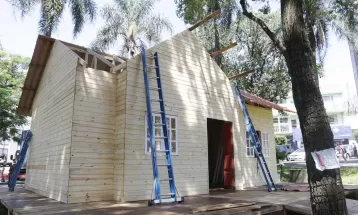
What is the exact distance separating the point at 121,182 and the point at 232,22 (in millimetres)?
15931

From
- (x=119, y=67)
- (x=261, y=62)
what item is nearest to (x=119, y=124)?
(x=119, y=67)

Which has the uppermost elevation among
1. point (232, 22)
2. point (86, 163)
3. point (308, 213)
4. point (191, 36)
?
point (232, 22)

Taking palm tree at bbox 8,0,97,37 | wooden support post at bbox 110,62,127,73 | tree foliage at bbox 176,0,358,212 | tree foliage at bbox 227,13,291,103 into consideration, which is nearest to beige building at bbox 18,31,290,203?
wooden support post at bbox 110,62,127,73

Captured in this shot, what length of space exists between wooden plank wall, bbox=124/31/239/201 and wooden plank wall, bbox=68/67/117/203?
1.97 feet

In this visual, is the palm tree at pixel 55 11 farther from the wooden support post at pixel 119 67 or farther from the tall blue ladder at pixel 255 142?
the tall blue ladder at pixel 255 142

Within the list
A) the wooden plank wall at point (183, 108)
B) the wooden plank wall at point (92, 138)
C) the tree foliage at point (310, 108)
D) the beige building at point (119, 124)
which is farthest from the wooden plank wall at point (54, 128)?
the tree foliage at point (310, 108)

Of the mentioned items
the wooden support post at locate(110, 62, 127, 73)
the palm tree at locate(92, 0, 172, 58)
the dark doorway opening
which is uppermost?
the palm tree at locate(92, 0, 172, 58)

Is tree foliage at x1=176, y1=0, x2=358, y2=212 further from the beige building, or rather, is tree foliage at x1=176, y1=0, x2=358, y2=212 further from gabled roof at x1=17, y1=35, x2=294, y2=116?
gabled roof at x1=17, y1=35, x2=294, y2=116

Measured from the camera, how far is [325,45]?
15.2 metres

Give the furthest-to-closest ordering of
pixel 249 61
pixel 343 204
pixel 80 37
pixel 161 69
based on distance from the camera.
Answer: pixel 249 61 → pixel 80 37 → pixel 161 69 → pixel 343 204

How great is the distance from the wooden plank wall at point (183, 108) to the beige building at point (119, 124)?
26 mm

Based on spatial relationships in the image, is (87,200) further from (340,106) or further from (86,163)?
(340,106)

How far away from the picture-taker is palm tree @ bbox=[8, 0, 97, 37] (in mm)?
14359

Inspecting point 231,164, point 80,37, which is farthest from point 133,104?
point 80,37
